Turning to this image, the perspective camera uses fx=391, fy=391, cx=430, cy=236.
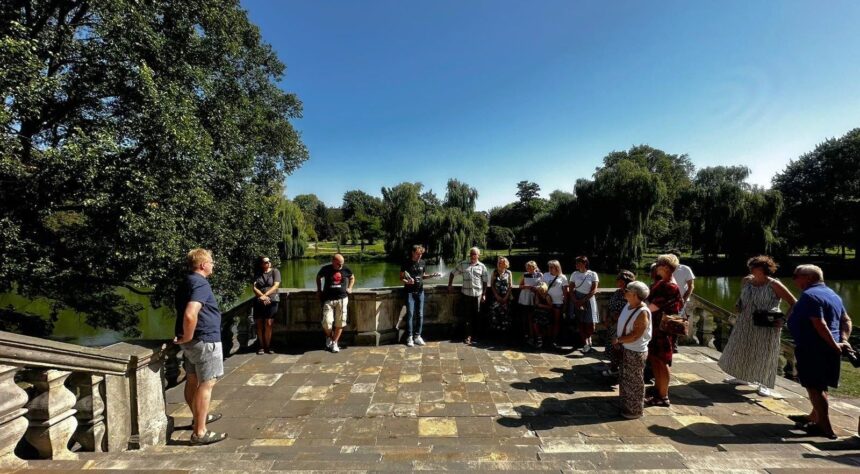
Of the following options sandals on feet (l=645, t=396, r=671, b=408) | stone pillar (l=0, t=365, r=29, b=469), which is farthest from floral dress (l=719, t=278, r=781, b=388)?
stone pillar (l=0, t=365, r=29, b=469)

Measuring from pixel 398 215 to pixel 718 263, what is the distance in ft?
77.2

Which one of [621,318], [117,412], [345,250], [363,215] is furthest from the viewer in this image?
[363,215]

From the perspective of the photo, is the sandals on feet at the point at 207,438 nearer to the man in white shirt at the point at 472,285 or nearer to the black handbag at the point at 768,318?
the man in white shirt at the point at 472,285

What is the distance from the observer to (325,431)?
132 inches

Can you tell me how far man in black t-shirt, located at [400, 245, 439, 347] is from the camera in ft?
18.7

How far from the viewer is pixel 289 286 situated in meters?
23.6

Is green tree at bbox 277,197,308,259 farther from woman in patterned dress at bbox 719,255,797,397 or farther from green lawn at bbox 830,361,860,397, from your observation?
green lawn at bbox 830,361,860,397

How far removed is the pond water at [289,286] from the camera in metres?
12.8

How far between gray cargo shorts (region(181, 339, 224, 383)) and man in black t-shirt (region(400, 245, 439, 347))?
2847mm

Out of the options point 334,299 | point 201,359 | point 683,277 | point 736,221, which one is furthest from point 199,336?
point 736,221

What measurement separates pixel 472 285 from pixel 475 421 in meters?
2.61

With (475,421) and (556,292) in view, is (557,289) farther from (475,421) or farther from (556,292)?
(475,421)

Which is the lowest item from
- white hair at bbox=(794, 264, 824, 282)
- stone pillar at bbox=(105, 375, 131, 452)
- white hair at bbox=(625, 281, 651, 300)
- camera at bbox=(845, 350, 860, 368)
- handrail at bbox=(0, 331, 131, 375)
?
stone pillar at bbox=(105, 375, 131, 452)

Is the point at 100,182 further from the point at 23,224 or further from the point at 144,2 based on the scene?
the point at 144,2
